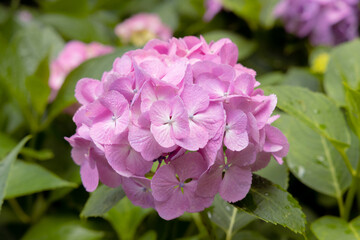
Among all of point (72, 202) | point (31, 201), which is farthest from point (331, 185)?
point (31, 201)

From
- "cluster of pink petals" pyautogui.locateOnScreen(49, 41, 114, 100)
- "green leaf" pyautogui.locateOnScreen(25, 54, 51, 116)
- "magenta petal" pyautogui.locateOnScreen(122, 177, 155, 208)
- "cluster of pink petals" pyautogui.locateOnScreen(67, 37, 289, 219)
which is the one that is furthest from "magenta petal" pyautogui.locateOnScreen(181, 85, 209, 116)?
"cluster of pink petals" pyautogui.locateOnScreen(49, 41, 114, 100)

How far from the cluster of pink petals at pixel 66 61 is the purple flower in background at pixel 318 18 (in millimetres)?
521

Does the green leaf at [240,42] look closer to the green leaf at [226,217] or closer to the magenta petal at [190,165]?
the green leaf at [226,217]

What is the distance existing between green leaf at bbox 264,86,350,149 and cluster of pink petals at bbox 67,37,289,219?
115 mm

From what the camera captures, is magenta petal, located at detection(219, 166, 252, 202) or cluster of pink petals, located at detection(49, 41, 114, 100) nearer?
magenta petal, located at detection(219, 166, 252, 202)

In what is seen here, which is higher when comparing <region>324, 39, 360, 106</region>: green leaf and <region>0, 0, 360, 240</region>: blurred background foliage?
<region>324, 39, 360, 106</region>: green leaf

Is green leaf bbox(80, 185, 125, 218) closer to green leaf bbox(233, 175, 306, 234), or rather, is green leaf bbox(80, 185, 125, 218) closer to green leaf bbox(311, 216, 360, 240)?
green leaf bbox(233, 175, 306, 234)

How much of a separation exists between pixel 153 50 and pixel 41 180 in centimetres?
35

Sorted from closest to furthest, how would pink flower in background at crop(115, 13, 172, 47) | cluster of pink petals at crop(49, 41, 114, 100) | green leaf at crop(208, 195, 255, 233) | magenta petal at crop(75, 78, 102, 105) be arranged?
magenta petal at crop(75, 78, 102, 105), green leaf at crop(208, 195, 255, 233), cluster of pink petals at crop(49, 41, 114, 100), pink flower in background at crop(115, 13, 172, 47)

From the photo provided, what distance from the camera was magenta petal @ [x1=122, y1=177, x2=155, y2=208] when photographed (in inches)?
21.5

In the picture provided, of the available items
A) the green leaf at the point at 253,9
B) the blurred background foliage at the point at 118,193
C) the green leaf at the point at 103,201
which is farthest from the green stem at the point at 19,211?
the green leaf at the point at 253,9

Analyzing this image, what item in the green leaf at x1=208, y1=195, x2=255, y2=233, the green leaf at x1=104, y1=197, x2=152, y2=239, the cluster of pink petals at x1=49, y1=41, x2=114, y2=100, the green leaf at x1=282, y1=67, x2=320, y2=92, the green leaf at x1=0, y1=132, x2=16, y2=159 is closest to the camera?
the green leaf at x1=208, y1=195, x2=255, y2=233

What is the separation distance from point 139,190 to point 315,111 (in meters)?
0.32

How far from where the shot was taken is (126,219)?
0.83 meters
